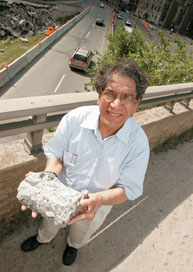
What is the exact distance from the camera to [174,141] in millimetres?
Result: 4988

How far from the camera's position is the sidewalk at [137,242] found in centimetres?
257

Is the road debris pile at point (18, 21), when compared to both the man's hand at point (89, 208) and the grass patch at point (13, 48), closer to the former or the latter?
the grass patch at point (13, 48)

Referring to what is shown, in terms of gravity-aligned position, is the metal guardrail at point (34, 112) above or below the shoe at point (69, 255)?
above

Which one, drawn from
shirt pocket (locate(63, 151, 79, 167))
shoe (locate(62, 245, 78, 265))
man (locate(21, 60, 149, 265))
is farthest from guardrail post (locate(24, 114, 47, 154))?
shoe (locate(62, 245, 78, 265))

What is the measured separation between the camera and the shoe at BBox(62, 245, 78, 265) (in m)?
2.56

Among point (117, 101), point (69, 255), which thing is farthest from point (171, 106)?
point (69, 255)

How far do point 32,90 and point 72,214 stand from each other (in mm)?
15787

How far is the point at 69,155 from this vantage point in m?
2.09

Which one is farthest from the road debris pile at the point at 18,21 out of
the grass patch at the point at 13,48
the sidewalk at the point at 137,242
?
the sidewalk at the point at 137,242

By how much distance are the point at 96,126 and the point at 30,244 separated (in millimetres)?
1810

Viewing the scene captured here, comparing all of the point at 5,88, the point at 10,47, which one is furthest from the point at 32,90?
the point at 10,47

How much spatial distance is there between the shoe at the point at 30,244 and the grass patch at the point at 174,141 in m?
3.09

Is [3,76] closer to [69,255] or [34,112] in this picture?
[34,112]

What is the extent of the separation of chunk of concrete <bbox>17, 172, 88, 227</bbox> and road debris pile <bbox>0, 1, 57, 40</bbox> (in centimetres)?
2749
